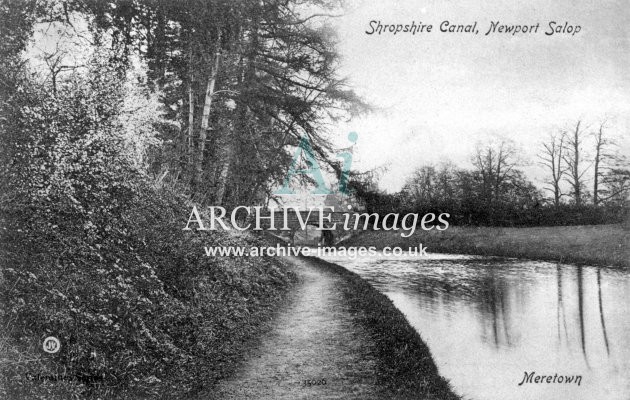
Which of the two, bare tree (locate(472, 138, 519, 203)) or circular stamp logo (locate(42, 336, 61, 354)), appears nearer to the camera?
circular stamp logo (locate(42, 336, 61, 354))

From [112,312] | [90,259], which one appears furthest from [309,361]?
[90,259]

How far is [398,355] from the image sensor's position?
21.8 ft

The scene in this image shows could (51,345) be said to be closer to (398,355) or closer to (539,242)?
(398,355)

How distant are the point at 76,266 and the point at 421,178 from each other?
1735 cm

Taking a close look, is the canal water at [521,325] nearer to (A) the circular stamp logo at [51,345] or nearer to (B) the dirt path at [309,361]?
(B) the dirt path at [309,361]

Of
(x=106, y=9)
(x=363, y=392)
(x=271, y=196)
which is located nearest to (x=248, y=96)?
(x=271, y=196)

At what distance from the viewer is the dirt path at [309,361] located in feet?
17.4

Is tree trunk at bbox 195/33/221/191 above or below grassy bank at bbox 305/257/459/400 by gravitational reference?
above

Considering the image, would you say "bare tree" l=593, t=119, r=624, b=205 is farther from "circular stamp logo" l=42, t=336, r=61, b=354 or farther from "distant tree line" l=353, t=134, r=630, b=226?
"circular stamp logo" l=42, t=336, r=61, b=354

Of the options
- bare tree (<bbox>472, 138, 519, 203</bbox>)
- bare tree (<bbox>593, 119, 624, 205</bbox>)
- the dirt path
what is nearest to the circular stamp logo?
the dirt path

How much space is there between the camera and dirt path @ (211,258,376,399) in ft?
17.4

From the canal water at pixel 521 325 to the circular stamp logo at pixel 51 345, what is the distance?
4993 millimetres

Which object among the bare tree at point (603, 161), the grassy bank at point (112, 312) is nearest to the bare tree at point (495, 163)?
the bare tree at point (603, 161)

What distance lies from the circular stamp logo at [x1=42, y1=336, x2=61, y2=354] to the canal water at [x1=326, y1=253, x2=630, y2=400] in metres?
4.99
